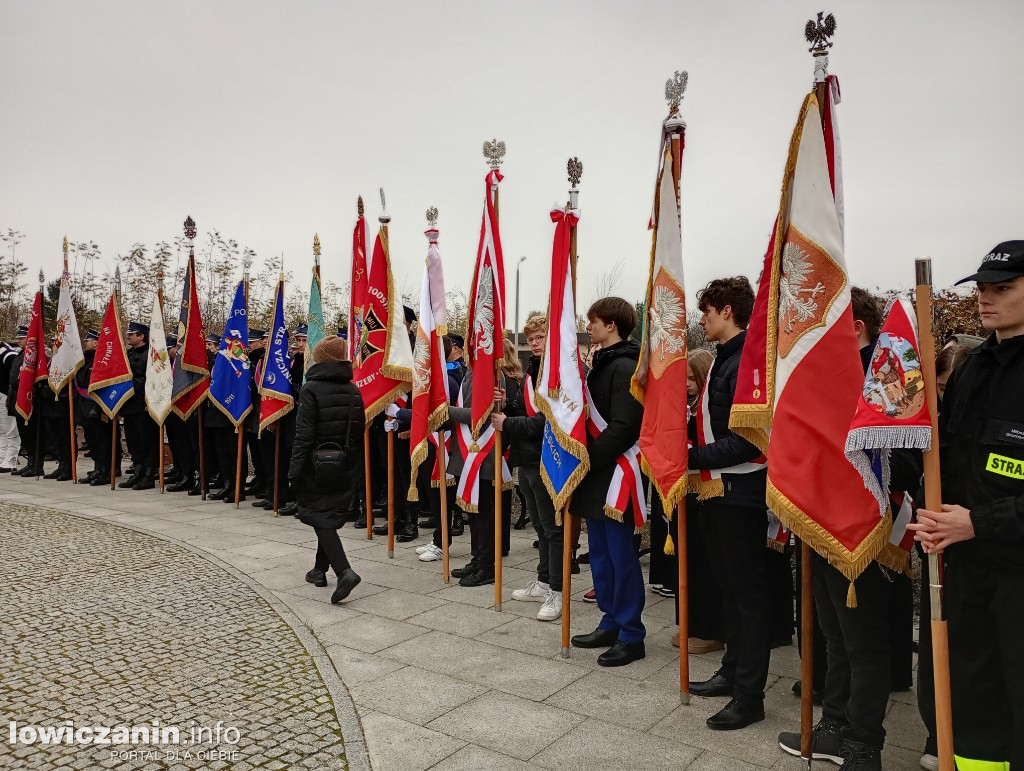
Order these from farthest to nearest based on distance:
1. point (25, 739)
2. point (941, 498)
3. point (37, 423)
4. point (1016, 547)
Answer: point (37, 423), point (25, 739), point (941, 498), point (1016, 547)

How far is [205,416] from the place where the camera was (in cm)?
1102

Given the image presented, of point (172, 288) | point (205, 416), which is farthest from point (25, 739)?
point (172, 288)

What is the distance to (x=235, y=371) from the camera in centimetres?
1057

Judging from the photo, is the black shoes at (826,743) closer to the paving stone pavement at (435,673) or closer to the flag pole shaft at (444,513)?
the paving stone pavement at (435,673)

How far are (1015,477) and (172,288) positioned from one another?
19890 mm

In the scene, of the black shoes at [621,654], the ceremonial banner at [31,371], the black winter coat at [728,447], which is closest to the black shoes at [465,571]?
the black shoes at [621,654]

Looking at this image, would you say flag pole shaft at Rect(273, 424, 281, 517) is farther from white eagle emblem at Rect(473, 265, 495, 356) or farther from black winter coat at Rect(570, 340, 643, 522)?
black winter coat at Rect(570, 340, 643, 522)

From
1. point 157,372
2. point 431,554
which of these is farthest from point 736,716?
point 157,372

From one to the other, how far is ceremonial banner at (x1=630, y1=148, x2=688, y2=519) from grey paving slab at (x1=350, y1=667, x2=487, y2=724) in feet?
5.06

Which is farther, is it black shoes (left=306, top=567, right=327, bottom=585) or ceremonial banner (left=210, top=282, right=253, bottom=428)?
ceremonial banner (left=210, top=282, right=253, bottom=428)

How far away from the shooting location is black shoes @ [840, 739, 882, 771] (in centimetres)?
317

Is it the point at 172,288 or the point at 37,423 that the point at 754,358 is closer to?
the point at 37,423

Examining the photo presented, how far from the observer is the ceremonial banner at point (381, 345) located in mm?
7680

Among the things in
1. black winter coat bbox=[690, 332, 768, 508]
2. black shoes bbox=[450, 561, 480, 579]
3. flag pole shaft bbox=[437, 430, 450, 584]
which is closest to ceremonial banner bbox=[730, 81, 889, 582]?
black winter coat bbox=[690, 332, 768, 508]
